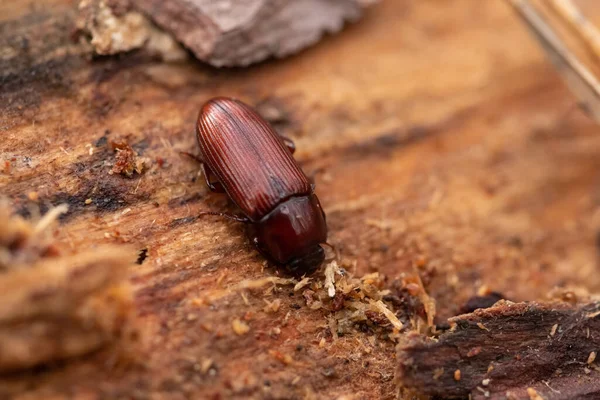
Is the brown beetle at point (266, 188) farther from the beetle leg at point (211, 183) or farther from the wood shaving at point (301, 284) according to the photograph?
the wood shaving at point (301, 284)

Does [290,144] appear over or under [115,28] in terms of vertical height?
under

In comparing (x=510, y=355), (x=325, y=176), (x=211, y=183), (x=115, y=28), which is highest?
(x=115, y=28)

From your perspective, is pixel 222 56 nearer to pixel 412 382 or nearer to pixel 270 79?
pixel 270 79

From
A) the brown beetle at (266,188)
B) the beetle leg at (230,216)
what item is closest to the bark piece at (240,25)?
the brown beetle at (266,188)

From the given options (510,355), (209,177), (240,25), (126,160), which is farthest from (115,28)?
(510,355)

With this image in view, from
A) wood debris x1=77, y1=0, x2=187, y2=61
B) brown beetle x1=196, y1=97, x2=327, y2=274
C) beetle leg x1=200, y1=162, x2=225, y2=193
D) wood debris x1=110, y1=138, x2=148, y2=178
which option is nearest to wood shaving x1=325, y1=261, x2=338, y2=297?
brown beetle x1=196, y1=97, x2=327, y2=274

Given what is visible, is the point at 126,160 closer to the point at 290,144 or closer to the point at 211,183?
the point at 211,183

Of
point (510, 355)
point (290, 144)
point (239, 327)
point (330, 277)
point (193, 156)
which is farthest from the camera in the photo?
point (290, 144)
